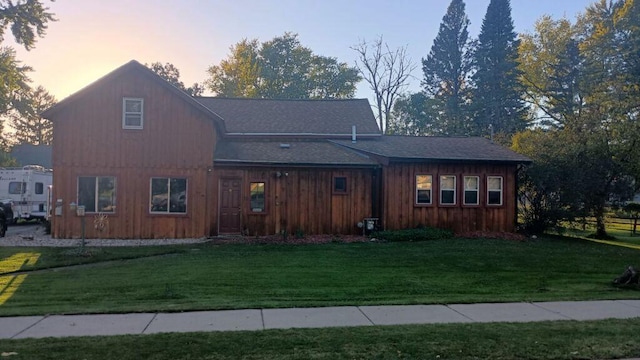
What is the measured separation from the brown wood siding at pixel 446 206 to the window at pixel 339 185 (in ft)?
5.19

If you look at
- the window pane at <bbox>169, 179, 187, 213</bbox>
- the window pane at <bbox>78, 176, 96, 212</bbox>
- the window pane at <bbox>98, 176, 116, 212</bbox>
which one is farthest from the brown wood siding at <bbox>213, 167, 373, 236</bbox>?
the window pane at <bbox>78, 176, 96, 212</bbox>

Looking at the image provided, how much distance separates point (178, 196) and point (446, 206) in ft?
34.6

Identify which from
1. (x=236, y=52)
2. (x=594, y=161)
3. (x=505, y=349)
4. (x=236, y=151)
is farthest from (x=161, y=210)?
(x=236, y=52)

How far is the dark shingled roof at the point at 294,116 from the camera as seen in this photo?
2203 centimetres

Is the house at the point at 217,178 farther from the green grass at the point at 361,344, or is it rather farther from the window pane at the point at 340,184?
the green grass at the point at 361,344

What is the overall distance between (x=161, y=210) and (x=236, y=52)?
3563cm

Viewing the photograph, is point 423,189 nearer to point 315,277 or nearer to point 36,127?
point 315,277

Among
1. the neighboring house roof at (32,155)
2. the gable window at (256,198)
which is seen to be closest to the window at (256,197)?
the gable window at (256,198)

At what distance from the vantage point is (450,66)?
5481cm

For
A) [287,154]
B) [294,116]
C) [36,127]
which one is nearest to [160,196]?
[287,154]

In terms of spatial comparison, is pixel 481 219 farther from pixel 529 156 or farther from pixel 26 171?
pixel 26 171

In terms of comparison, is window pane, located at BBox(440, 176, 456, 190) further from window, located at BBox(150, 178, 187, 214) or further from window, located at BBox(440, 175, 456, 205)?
window, located at BBox(150, 178, 187, 214)

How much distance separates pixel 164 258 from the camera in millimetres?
12961

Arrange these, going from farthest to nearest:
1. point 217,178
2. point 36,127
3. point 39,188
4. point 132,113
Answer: point 36,127
point 39,188
point 217,178
point 132,113
